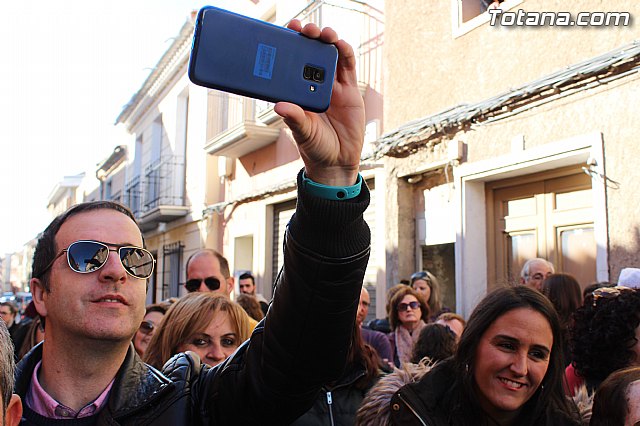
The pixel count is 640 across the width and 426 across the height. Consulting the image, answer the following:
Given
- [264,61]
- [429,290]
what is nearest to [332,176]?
[264,61]

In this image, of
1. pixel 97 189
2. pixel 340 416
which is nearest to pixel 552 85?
pixel 340 416

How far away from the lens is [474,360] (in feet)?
8.04

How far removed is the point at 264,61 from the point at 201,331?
1.85m

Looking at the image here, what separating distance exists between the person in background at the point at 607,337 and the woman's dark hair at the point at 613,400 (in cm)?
63

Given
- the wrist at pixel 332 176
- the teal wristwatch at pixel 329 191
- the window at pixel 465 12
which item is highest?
the window at pixel 465 12

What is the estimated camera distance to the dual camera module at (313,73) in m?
1.43

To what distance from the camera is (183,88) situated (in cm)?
1761

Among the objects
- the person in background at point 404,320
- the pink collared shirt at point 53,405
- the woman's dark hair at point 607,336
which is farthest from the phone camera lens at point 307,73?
the person in background at point 404,320

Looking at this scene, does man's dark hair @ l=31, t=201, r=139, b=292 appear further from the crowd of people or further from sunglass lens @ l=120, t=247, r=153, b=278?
sunglass lens @ l=120, t=247, r=153, b=278

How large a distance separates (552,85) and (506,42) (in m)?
1.04

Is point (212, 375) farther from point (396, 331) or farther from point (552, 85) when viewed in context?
point (552, 85)

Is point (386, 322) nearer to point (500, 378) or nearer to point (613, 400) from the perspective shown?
point (500, 378)

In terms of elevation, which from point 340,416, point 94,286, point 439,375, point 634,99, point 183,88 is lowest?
point 340,416

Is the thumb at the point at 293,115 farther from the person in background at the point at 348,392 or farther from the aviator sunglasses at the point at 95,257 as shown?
the person in background at the point at 348,392
